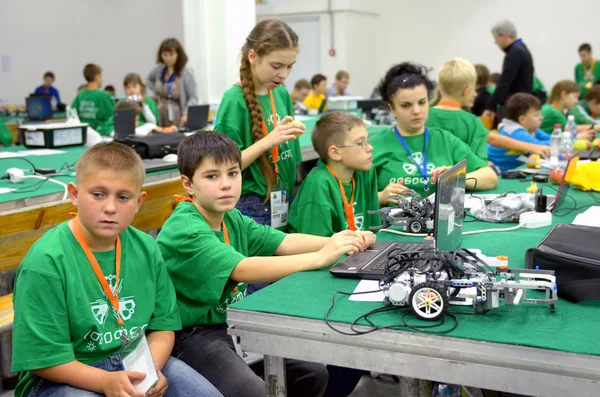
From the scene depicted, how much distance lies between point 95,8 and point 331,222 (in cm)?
1125

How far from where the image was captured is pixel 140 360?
1599mm

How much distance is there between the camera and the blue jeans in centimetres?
155

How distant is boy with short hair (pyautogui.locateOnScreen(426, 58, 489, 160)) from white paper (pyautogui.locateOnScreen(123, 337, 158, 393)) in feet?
7.71

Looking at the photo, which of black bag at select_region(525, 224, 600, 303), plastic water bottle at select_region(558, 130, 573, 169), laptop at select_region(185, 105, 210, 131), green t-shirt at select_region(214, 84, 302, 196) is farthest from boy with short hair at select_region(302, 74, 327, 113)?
black bag at select_region(525, 224, 600, 303)

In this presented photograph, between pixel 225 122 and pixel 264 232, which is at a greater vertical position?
pixel 225 122

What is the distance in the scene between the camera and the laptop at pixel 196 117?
211 inches

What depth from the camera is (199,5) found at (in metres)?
6.62

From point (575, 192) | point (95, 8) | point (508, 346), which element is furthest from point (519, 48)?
point (95, 8)

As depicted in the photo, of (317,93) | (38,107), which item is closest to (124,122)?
(38,107)

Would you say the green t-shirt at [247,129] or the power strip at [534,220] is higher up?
the green t-shirt at [247,129]

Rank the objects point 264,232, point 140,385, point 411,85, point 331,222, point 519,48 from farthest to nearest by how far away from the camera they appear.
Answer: point 519,48, point 411,85, point 331,222, point 264,232, point 140,385

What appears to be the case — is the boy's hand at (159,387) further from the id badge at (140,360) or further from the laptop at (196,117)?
the laptop at (196,117)

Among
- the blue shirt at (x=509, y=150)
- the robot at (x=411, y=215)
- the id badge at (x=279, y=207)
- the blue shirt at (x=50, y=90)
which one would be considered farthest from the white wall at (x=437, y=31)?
the robot at (x=411, y=215)

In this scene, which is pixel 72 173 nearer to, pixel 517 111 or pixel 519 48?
pixel 517 111
